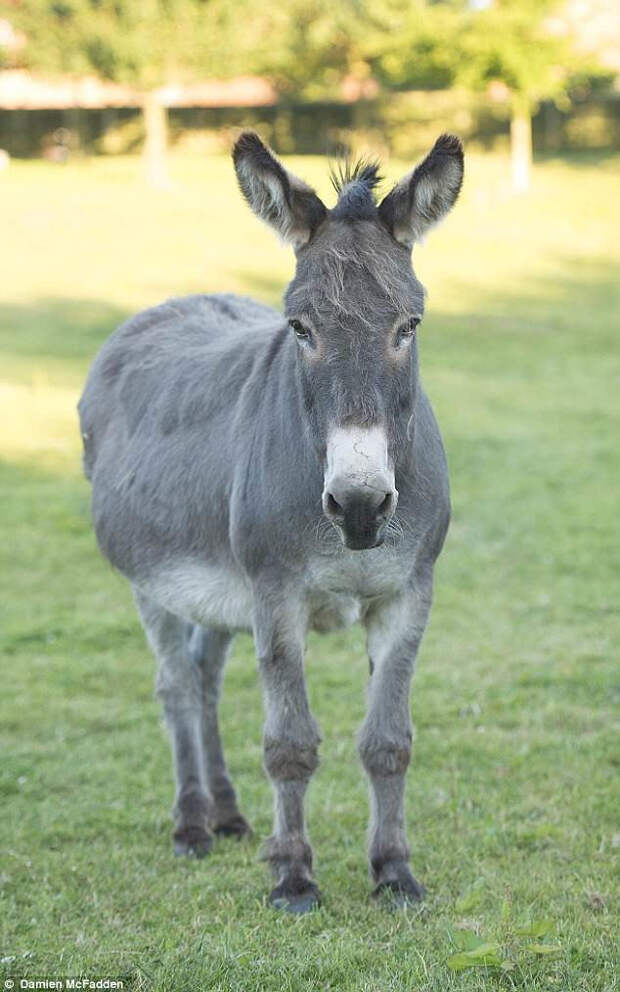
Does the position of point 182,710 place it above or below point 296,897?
above

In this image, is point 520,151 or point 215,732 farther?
point 520,151

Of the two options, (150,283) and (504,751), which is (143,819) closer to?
(504,751)

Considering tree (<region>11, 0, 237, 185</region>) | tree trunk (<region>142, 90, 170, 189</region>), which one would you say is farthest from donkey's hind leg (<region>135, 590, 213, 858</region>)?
tree trunk (<region>142, 90, 170, 189</region>)

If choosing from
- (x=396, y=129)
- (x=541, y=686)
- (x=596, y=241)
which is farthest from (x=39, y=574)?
(x=396, y=129)

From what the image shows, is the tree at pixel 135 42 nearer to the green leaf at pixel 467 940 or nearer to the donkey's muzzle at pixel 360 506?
the donkey's muzzle at pixel 360 506

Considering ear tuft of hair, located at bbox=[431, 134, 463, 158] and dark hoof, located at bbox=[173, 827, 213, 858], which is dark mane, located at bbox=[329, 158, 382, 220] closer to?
ear tuft of hair, located at bbox=[431, 134, 463, 158]

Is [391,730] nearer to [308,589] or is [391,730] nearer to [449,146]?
[308,589]

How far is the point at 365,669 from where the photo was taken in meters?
7.83

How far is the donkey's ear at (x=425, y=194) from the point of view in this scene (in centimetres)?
420

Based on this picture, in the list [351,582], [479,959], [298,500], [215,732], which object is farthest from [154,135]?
[479,959]

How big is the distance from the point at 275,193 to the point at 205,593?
1674 mm

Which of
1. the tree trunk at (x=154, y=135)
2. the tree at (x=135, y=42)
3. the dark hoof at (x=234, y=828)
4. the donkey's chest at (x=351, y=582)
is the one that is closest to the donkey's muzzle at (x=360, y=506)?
the donkey's chest at (x=351, y=582)

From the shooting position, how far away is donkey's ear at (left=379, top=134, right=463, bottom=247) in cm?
420

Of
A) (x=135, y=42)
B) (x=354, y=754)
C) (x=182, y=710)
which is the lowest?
(x=354, y=754)
